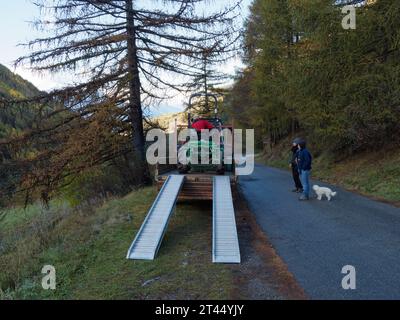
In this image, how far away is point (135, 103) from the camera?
1436 cm

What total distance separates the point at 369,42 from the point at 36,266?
14.3 meters

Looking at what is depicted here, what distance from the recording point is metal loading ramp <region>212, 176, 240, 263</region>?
21.3ft

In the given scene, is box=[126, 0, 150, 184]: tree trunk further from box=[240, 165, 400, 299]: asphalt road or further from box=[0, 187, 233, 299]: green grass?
box=[240, 165, 400, 299]: asphalt road

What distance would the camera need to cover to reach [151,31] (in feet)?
46.0

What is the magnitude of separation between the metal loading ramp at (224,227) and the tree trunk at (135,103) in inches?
219

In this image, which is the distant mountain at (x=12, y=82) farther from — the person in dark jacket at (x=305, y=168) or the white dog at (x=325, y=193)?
the white dog at (x=325, y=193)

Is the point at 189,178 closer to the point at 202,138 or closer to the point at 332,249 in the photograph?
the point at 202,138

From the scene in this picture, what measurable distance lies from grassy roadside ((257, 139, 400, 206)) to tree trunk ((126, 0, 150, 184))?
8576 millimetres

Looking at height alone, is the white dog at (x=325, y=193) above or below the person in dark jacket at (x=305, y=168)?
below

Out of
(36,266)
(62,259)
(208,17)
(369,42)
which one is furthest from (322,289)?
(369,42)

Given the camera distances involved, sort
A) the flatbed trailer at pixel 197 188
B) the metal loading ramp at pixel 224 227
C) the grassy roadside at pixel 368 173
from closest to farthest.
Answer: the metal loading ramp at pixel 224 227, the flatbed trailer at pixel 197 188, the grassy roadside at pixel 368 173

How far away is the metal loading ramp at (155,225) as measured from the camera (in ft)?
22.2

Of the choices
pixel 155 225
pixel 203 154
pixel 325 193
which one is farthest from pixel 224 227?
pixel 325 193

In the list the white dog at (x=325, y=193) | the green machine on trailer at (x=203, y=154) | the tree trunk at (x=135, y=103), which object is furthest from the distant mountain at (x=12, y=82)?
the white dog at (x=325, y=193)
